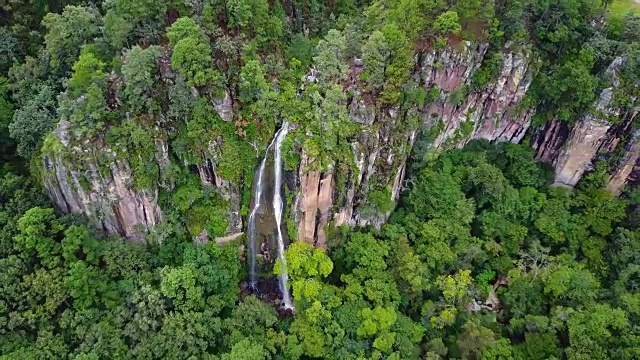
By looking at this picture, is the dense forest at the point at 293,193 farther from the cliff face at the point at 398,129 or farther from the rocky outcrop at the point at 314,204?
the rocky outcrop at the point at 314,204

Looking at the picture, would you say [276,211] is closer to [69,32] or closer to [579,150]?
[69,32]

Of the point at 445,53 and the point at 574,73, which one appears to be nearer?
the point at 445,53

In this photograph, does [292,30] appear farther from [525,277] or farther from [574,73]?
[525,277]

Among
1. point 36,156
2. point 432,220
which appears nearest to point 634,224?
point 432,220

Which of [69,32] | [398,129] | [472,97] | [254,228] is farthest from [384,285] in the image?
[69,32]

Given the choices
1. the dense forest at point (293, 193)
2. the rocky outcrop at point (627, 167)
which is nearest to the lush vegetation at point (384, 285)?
the dense forest at point (293, 193)

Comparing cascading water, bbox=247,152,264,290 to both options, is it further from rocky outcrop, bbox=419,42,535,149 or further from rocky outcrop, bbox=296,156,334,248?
rocky outcrop, bbox=419,42,535,149

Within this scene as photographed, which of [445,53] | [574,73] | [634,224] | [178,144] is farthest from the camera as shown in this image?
[634,224]

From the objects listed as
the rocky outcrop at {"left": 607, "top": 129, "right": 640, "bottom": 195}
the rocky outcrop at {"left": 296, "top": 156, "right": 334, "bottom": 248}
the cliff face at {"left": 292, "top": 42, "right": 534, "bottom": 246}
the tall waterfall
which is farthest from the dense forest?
the rocky outcrop at {"left": 607, "top": 129, "right": 640, "bottom": 195}

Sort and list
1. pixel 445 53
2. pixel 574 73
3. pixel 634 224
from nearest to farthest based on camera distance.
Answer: pixel 445 53 < pixel 574 73 < pixel 634 224
